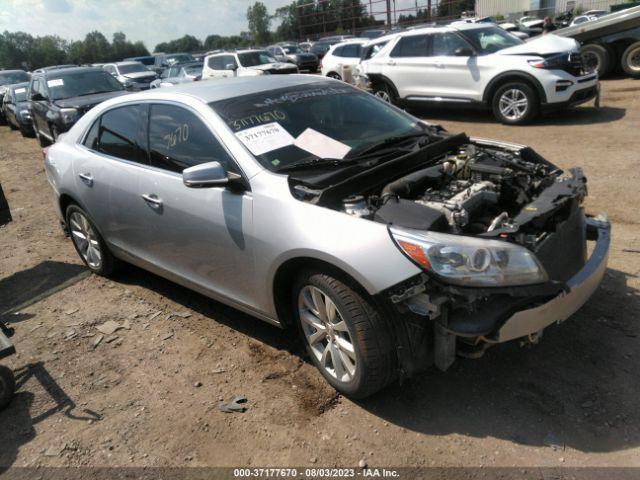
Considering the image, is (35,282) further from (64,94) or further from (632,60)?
(632,60)

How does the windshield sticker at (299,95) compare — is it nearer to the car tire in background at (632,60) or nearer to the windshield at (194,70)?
the car tire in background at (632,60)

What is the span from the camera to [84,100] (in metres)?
10.8

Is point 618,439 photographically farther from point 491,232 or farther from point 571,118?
point 571,118

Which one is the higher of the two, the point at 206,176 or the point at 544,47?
the point at 544,47

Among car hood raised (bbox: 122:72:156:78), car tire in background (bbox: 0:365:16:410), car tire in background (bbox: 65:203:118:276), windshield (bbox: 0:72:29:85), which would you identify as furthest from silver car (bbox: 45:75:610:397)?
car hood raised (bbox: 122:72:156:78)

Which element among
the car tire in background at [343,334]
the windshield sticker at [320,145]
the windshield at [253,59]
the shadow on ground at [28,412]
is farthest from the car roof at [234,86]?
the windshield at [253,59]

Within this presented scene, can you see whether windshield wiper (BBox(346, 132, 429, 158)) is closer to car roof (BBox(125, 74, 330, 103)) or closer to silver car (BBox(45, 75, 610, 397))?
silver car (BBox(45, 75, 610, 397))

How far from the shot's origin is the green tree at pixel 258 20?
77.9m

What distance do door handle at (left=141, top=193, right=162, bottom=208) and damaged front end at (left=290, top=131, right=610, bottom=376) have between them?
117cm

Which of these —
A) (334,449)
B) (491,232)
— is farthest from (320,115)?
(334,449)

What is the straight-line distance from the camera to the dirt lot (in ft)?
8.71

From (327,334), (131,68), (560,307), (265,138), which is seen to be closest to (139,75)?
(131,68)

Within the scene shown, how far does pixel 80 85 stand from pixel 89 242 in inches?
315

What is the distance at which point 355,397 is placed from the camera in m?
2.93
